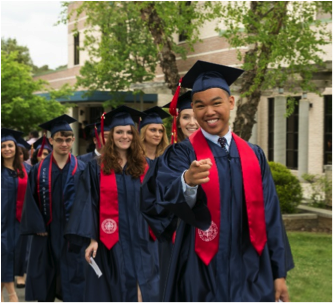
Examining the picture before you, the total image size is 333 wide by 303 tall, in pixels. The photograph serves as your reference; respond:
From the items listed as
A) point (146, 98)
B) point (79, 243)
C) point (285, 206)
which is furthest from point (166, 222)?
point (146, 98)

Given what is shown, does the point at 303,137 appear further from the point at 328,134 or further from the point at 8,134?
the point at 8,134

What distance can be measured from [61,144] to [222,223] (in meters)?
3.63

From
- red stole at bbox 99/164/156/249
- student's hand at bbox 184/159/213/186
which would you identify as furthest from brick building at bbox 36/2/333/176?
student's hand at bbox 184/159/213/186

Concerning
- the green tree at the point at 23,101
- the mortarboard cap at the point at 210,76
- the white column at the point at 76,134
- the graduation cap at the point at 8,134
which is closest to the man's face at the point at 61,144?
the graduation cap at the point at 8,134

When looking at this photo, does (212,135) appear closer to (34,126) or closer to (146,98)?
(34,126)

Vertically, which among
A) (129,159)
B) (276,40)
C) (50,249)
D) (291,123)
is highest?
(276,40)

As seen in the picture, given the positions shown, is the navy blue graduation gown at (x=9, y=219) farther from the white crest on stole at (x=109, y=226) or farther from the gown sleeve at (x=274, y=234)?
the gown sleeve at (x=274, y=234)

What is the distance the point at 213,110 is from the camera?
325 centimetres

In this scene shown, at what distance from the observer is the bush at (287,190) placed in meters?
10.8

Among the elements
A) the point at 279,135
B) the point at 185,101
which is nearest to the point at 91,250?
the point at 185,101

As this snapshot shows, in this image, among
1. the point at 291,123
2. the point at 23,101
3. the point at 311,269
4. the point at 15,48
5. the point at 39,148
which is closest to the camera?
the point at 311,269

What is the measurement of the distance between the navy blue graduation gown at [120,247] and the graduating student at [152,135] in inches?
38.4

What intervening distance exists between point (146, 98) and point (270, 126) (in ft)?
28.8

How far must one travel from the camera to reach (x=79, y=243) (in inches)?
208
